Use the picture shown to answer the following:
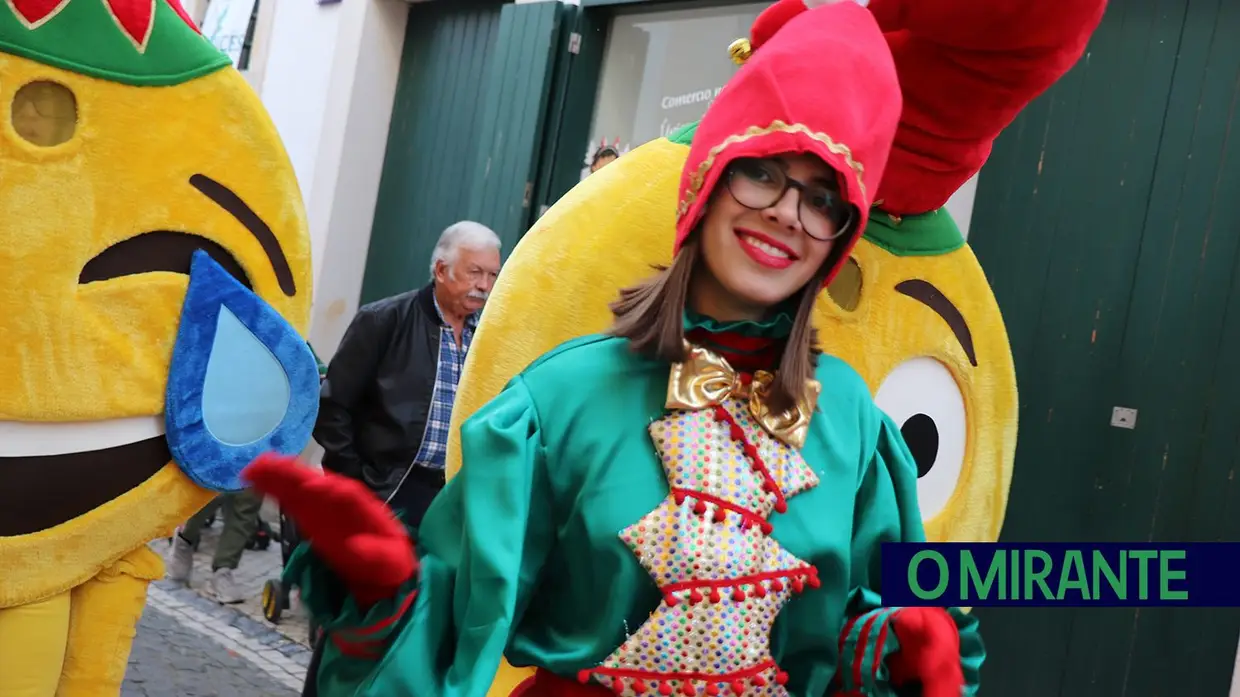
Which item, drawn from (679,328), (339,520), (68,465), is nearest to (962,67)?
(679,328)

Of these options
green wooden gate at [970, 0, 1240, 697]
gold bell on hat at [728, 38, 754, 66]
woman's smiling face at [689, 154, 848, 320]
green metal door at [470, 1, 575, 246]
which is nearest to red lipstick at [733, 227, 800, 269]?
woman's smiling face at [689, 154, 848, 320]

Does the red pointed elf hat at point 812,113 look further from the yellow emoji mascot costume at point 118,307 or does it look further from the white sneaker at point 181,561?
the white sneaker at point 181,561

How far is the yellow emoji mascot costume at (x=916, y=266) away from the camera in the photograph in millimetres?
2438

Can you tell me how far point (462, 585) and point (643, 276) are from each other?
941 millimetres

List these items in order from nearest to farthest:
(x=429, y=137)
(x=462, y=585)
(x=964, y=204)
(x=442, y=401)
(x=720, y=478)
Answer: (x=462, y=585), (x=720, y=478), (x=442, y=401), (x=964, y=204), (x=429, y=137)

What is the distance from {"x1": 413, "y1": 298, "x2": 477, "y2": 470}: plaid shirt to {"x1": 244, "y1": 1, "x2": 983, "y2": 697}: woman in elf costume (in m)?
2.04

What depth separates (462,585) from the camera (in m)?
1.74

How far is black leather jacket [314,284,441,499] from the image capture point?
4.03 metres

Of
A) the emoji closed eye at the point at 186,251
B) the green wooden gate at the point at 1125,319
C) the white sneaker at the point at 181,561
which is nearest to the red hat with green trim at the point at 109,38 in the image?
the emoji closed eye at the point at 186,251

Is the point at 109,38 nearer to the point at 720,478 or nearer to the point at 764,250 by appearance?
the point at 764,250

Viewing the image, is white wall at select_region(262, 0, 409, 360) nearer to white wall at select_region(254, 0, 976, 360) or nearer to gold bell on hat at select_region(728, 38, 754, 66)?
white wall at select_region(254, 0, 976, 360)

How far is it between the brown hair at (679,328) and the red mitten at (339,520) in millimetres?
508

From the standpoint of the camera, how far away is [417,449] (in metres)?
4.02

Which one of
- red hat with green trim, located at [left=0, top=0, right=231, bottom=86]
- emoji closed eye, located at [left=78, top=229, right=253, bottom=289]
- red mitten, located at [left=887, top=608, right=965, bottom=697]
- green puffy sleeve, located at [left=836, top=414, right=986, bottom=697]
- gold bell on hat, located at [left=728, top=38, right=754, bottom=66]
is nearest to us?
red mitten, located at [left=887, top=608, right=965, bottom=697]
